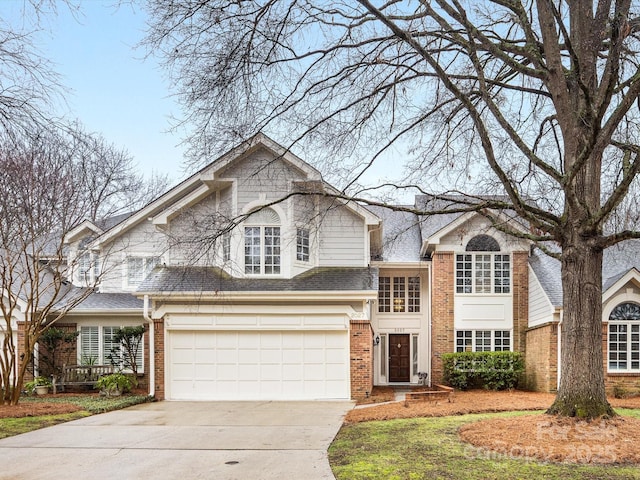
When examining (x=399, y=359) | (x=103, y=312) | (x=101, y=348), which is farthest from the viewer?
(x=399, y=359)

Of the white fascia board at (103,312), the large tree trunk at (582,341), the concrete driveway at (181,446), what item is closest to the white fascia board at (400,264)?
the concrete driveway at (181,446)

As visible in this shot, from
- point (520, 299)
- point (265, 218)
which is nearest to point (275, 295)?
point (265, 218)

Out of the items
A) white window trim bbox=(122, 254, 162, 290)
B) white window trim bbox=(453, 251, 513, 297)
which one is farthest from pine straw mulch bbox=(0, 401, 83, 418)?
white window trim bbox=(453, 251, 513, 297)

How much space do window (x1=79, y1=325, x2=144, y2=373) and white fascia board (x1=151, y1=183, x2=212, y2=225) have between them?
448 centimetres

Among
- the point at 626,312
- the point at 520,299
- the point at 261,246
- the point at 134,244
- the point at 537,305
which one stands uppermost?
the point at 134,244

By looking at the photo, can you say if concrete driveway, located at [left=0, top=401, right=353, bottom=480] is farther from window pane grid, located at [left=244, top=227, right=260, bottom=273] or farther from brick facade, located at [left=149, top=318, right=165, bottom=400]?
window pane grid, located at [left=244, top=227, right=260, bottom=273]

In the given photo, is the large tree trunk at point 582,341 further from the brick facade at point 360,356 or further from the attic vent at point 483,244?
the attic vent at point 483,244

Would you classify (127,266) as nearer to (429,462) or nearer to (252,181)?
(252,181)

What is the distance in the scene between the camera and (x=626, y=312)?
17594mm

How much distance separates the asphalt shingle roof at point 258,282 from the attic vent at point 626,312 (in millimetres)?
6764

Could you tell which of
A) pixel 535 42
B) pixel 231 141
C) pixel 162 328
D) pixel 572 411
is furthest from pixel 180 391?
pixel 535 42

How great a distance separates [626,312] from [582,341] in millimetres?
8842

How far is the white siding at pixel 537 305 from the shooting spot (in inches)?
698

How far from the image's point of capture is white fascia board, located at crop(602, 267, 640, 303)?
17062 mm
